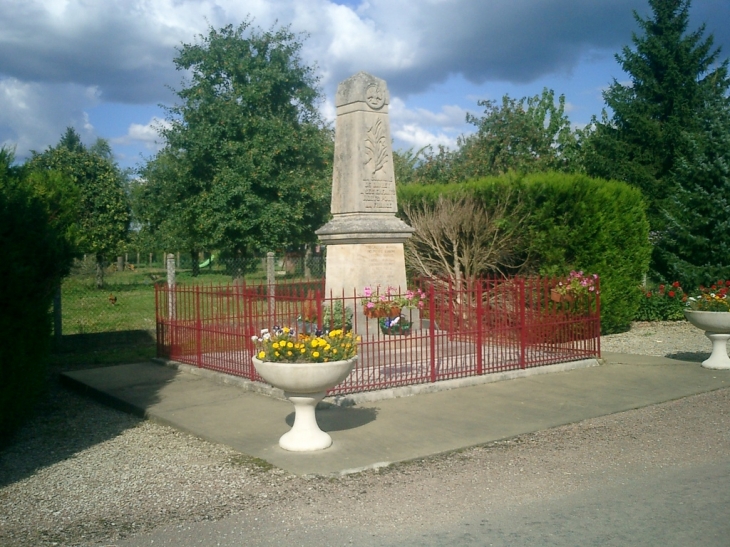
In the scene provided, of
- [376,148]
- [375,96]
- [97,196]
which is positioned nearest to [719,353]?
[376,148]

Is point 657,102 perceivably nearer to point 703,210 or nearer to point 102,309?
point 703,210

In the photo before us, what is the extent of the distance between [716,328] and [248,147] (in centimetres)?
1509

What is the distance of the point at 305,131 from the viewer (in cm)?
2364

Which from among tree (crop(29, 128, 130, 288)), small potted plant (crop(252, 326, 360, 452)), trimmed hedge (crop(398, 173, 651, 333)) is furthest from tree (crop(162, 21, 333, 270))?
small potted plant (crop(252, 326, 360, 452))

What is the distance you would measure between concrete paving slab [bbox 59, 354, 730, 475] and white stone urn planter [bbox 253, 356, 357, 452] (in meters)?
0.13

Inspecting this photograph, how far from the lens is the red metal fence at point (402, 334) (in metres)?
9.63

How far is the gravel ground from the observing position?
5211 millimetres

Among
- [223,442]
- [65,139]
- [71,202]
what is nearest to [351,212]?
[71,202]

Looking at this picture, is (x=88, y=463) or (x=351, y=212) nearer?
(x=88, y=463)

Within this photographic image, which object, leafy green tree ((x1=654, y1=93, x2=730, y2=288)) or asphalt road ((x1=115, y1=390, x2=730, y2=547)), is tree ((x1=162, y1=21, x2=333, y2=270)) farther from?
asphalt road ((x1=115, y1=390, x2=730, y2=547))

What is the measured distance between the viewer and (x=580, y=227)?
14.4 m

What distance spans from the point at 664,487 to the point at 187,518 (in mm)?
3579

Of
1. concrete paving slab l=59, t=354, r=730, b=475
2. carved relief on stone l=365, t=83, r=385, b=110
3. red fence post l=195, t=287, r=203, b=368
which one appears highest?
carved relief on stone l=365, t=83, r=385, b=110

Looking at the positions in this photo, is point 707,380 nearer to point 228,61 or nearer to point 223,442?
point 223,442
